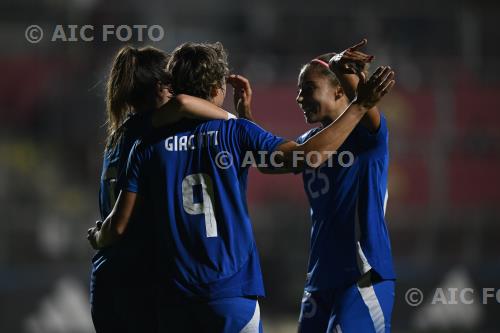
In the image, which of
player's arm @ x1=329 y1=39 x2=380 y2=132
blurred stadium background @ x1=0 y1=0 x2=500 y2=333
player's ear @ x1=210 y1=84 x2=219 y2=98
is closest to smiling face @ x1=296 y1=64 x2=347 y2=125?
player's arm @ x1=329 y1=39 x2=380 y2=132

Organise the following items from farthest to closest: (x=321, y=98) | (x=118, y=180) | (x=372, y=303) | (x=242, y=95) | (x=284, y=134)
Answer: (x=284, y=134) → (x=321, y=98) → (x=242, y=95) → (x=372, y=303) → (x=118, y=180)

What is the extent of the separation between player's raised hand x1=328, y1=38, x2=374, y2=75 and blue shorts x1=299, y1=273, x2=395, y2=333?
3.19 ft

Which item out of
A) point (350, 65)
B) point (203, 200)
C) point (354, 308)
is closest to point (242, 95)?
point (350, 65)

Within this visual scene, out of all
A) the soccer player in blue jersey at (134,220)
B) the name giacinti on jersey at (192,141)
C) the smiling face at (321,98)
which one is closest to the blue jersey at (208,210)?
the name giacinti on jersey at (192,141)

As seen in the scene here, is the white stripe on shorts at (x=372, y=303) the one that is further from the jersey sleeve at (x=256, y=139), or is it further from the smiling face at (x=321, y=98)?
the jersey sleeve at (x=256, y=139)

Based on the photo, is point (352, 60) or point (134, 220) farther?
point (134, 220)

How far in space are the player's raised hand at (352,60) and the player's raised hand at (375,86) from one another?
11 cm

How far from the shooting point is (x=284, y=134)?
12.4 meters

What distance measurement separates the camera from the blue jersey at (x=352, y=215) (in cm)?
397

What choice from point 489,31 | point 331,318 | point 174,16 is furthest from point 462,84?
point 331,318

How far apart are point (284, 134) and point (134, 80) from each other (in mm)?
8615

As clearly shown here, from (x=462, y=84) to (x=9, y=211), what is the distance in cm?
747

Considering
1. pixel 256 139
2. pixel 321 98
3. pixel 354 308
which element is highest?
pixel 321 98

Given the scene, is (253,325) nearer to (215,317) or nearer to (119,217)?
(215,317)
